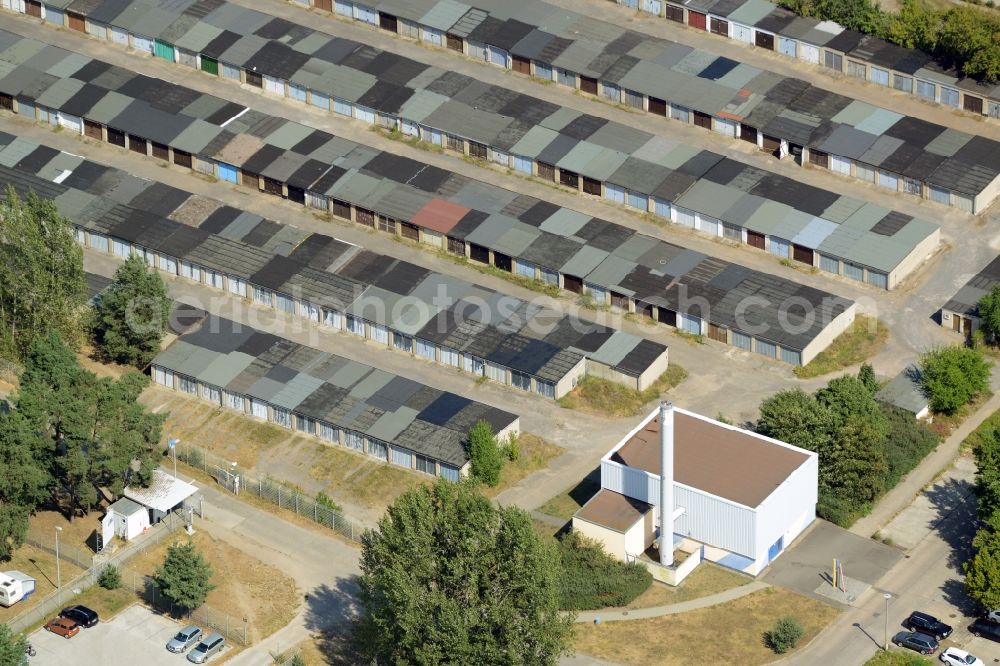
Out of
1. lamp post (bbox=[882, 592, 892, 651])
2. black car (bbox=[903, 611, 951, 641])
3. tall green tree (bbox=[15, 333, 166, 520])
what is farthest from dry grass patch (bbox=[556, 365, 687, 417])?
tall green tree (bbox=[15, 333, 166, 520])

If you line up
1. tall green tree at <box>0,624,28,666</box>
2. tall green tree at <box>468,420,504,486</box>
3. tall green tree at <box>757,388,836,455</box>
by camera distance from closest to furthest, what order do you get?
tall green tree at <box>0,624,28,666</box>
tall green tree at <box>757,388,836,455</box>
tall green tree at <box>468,420,504,486</box>

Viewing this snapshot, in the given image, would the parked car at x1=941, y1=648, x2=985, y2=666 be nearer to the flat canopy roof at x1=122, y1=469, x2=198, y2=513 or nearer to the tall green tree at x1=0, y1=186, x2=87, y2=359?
the flat canopy roof at x1=122, y1=469, x2=198, y2=513

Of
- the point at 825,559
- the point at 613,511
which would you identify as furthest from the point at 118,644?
the point at 825,559

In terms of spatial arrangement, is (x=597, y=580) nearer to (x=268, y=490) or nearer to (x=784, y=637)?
(x=784, y=637)

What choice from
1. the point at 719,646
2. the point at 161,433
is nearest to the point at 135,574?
the point at 161,433

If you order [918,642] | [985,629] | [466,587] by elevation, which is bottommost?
[985,629]

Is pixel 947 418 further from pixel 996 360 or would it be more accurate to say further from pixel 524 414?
pixel 524 414
